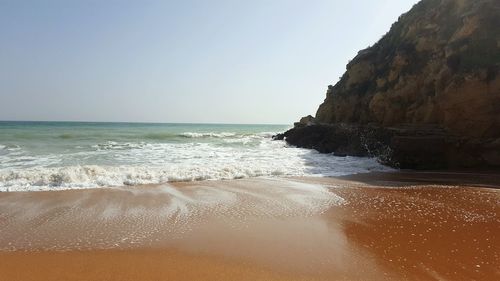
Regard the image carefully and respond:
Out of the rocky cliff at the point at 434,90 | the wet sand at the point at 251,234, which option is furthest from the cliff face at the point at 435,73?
the wet sand at the point at 251,234

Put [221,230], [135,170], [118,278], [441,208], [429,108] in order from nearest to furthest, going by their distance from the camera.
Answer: [118,278] → [221,230] → [441,208] → [135,170] → [429,108]

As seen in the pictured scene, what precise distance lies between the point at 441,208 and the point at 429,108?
41.1ft

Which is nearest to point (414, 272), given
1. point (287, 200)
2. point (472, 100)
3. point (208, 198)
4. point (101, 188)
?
point (287, 200)

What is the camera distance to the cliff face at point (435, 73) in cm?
1744

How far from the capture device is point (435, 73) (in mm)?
20250

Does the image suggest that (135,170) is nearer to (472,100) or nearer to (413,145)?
(413,145)

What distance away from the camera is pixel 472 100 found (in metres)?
→ 17.6

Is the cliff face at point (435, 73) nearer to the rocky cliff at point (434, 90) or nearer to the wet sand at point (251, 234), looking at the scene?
the rocky cliff at point (434, 90)

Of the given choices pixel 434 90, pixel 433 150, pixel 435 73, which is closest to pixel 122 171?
pixel 433 150

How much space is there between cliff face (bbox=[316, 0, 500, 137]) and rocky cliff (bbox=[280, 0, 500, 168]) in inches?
1.6

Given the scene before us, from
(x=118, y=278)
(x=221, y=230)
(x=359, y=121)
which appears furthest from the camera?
(x=359, y=121)

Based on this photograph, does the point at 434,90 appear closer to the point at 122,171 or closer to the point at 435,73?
the point at 435,73

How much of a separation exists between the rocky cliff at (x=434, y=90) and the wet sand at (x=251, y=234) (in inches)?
255

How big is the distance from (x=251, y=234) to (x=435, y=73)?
17309mm
